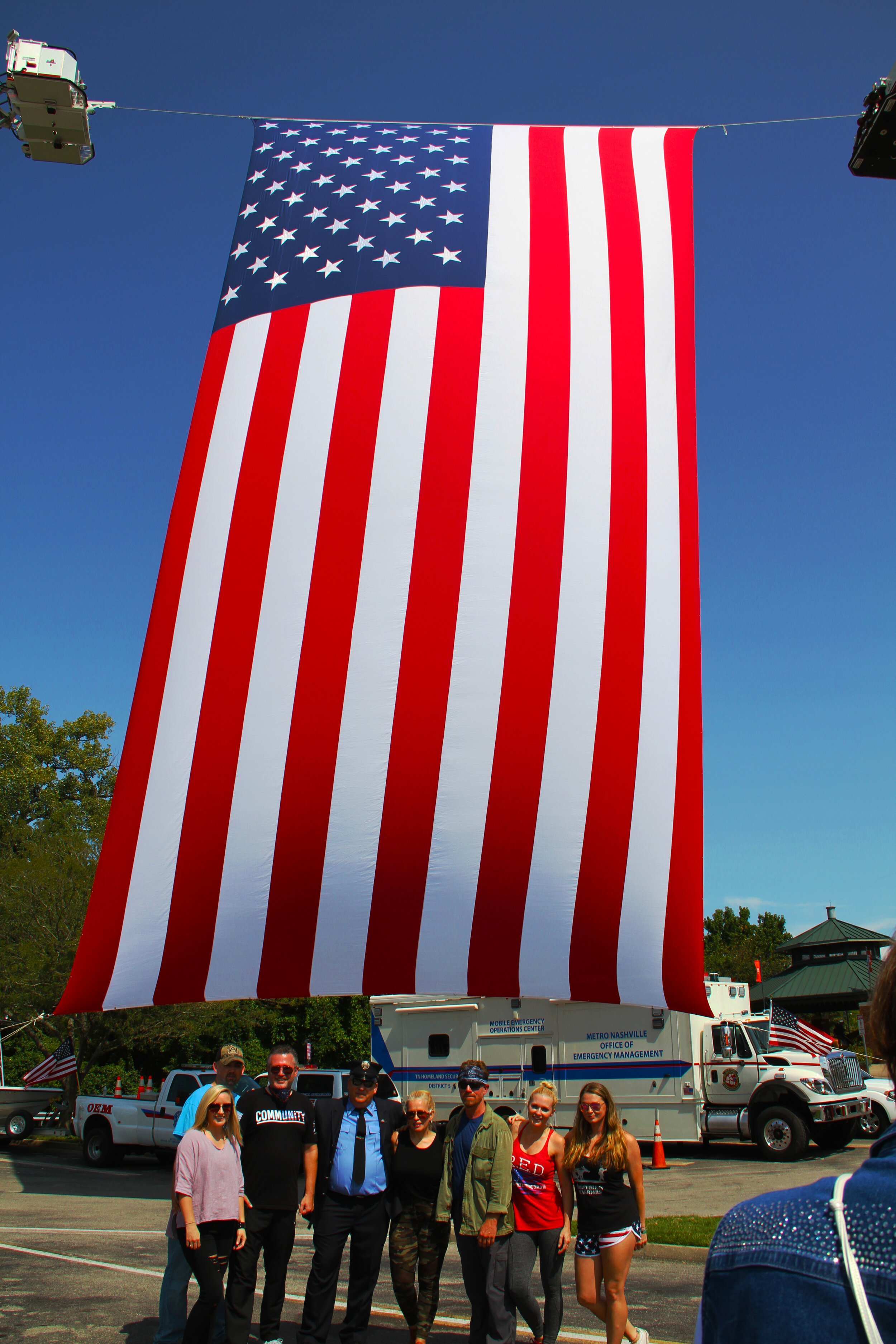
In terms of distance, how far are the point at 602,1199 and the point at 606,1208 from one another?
0.05m

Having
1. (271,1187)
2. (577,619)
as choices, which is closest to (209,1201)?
(271,1187)

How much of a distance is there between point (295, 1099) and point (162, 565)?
13.1 feet

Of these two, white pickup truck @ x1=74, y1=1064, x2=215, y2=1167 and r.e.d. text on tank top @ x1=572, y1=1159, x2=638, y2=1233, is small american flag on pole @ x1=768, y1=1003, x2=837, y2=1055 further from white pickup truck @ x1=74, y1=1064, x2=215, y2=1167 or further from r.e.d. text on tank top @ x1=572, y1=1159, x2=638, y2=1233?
r.e.d. text on tank top @ x1=572, y1=1159, x2=638, y2=1233

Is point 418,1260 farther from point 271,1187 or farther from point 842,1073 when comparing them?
point 842,1073

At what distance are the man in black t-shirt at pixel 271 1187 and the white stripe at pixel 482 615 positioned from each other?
109 centimetres

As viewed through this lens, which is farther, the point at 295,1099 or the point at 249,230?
the point at 249,230

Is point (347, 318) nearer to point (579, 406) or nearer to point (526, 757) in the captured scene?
point (579, 406)

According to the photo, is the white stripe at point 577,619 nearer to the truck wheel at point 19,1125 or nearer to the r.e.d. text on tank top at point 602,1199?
the r.e.d. text on tank top at point 602,1199

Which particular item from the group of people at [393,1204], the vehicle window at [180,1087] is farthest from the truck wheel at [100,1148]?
the group of people at [393,1204]

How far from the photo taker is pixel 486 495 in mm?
7238

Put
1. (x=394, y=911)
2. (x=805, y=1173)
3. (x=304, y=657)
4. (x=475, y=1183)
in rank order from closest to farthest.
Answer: (x=475, y=1183), (x=394, y=911), (x=304, y=657), (x=805, y=1173)

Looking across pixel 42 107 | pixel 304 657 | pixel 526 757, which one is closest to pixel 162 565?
pixel 304 657

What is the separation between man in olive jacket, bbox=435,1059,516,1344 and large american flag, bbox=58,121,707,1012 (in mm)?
1046

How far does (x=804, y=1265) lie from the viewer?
878mm
